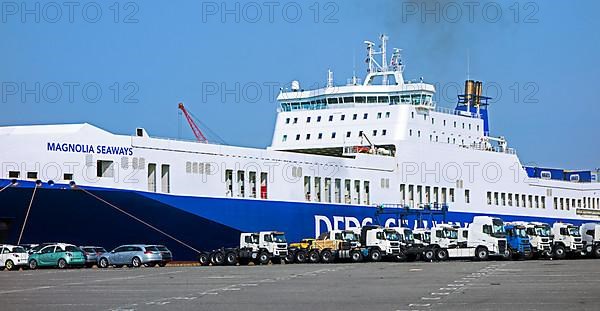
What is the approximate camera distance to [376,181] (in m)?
53.8

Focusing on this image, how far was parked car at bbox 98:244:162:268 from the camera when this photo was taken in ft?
125

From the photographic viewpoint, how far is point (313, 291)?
72.2 ft

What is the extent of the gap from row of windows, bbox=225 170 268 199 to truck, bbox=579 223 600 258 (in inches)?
581

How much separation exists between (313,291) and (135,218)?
18544mm

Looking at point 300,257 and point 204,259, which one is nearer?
point 204,259

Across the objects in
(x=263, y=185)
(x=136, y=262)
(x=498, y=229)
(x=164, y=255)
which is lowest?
(x=136, y=262)

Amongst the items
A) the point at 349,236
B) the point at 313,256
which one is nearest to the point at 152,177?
the point at 313,256

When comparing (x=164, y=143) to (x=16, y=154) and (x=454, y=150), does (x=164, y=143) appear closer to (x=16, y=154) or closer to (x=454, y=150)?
(x=16, y=154)

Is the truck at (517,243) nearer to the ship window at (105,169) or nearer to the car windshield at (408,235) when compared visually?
the car windshield at (408,235)

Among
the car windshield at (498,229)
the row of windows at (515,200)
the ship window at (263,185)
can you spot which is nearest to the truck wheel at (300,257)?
the ship window at (263,185)

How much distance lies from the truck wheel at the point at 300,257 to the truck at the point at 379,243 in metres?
2.48

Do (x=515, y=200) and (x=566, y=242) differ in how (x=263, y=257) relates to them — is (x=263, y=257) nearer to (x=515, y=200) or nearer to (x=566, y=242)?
(x=566, y=242)

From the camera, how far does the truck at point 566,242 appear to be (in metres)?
45.4

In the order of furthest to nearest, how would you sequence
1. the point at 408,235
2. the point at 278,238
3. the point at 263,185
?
the point at 263,185 < the point at 408,235 < the point at 278,238
